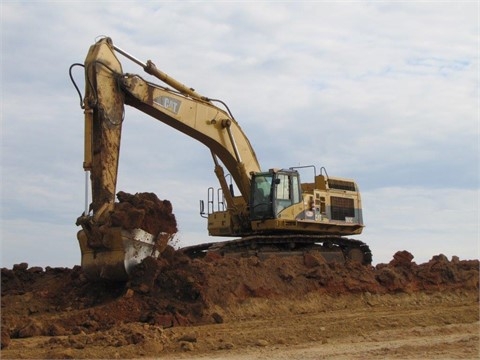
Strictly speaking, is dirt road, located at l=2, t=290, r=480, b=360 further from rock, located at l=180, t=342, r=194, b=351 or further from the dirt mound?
the dirt mound

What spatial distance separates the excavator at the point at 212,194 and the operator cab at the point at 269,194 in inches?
0.9

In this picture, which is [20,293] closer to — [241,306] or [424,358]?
[241,306]

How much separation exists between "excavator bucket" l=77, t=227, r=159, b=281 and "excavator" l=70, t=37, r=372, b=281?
0.06ft

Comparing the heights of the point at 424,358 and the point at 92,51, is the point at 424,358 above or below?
below

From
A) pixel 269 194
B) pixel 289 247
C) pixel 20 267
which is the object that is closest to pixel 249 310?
pixel 269 194

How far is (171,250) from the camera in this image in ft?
45.9

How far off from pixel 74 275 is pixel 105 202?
93.1 inches

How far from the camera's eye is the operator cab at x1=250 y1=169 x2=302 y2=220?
17.5m

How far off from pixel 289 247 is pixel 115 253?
5.85 meters

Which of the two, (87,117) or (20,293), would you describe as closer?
(87,117)

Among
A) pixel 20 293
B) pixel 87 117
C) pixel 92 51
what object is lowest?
pixel 20 293

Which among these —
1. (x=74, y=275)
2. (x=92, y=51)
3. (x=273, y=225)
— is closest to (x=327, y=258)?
(x=273, y=225)

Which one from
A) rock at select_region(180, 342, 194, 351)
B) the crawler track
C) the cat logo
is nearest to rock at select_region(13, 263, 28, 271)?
the crawler track

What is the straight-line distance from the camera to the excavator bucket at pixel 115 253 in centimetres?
1317
